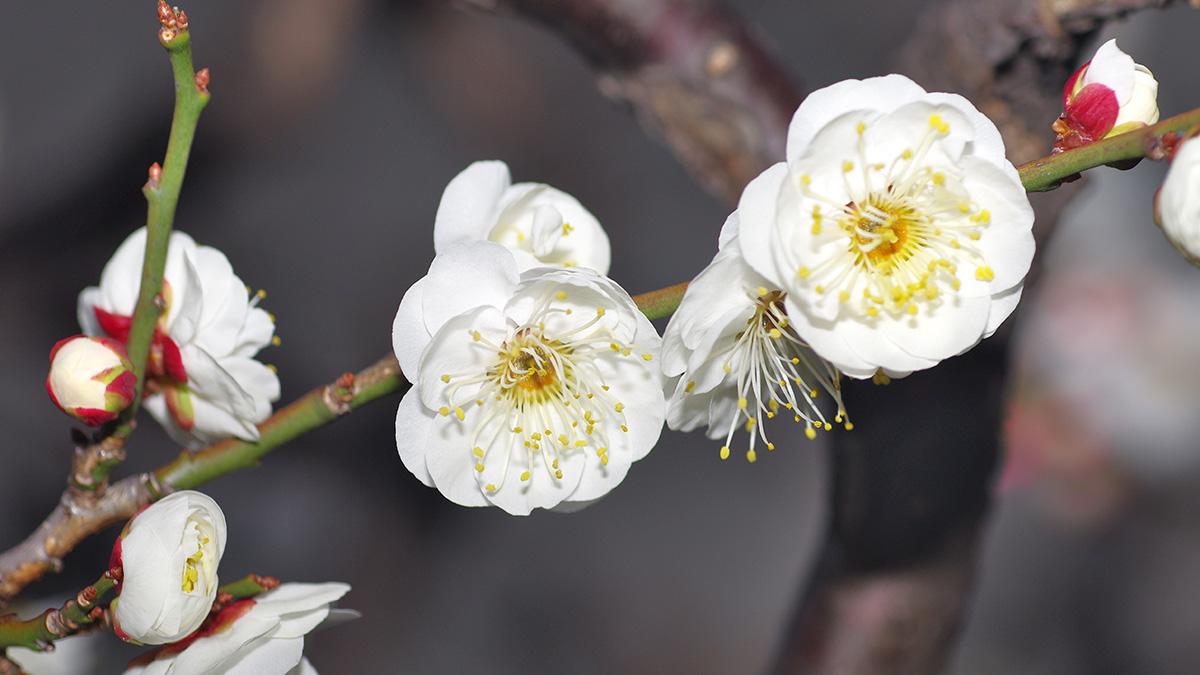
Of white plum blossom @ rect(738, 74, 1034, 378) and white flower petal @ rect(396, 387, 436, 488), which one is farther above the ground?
white plum blossom @ rect(738, 74, 1034, 378)

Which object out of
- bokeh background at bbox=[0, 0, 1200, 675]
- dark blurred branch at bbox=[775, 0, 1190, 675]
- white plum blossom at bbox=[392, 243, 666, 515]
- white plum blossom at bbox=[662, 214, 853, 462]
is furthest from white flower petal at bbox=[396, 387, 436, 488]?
bokeh background at bbox=[0, 0, 1200, 675]

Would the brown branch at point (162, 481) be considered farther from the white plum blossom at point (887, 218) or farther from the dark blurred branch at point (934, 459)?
the dark blurred branch at point (934, 459)

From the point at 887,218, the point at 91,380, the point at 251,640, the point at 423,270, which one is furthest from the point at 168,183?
the point at 423,270

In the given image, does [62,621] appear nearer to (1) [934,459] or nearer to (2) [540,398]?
(2) [540,398]

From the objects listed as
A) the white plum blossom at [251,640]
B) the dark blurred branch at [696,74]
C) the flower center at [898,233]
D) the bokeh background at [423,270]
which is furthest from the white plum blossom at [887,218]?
the bokeh background at [423,270]

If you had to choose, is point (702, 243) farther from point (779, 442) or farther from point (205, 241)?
point (205, 241)

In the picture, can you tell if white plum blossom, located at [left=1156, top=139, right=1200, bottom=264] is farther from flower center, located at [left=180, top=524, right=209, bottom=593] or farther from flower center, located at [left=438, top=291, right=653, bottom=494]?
flower center, located at [left=180, top=524, right=209, bottom=593]
